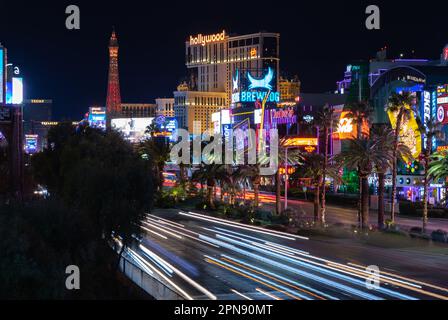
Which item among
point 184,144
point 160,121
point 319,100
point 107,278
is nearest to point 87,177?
point 107,278

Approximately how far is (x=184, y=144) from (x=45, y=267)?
82.7 meters

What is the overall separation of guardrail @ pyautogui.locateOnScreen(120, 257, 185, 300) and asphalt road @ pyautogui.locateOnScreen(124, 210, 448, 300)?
177 cm

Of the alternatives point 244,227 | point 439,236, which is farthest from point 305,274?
point 244,227

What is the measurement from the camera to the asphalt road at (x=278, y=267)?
28.2 metres

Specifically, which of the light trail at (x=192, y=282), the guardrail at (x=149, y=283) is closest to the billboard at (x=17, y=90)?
the light trail at (x=192, y=282)

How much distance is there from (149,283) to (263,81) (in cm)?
12922

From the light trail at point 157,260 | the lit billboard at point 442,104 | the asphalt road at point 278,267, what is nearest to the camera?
the asphalt road at point 278,267

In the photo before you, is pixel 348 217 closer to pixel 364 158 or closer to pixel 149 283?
pixel 364 158

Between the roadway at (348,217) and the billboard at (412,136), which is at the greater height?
the billboard at (412,136)

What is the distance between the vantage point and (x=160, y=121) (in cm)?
17700

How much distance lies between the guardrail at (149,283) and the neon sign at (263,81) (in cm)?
12208

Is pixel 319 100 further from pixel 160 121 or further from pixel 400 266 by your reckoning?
pixel 400 266

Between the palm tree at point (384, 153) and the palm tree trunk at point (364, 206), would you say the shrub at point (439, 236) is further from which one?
the palm tree trunk at point (364, 206)

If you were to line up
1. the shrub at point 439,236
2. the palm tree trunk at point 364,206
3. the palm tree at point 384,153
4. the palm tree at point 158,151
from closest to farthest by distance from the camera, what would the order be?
the shrub at point 439,236, the palm tree trunk at point 364,206, the palm tree at point 384,153, the palm tree at point 158,151
